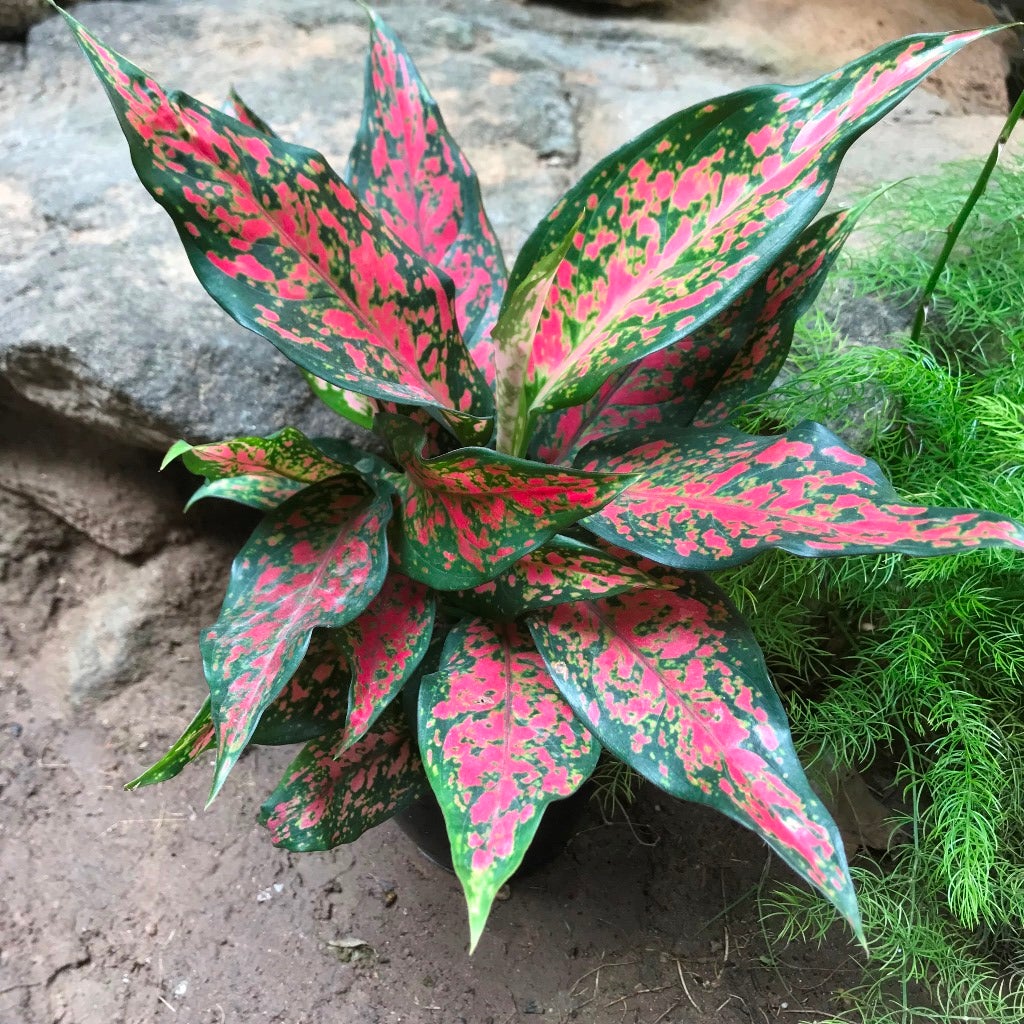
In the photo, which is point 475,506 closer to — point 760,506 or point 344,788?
point 760,506

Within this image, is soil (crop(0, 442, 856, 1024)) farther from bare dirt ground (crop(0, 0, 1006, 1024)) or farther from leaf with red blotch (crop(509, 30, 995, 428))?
leaf with red blotch (crop(509, 30, 995, 428))

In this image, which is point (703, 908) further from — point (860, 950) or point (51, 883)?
point (51, 883)

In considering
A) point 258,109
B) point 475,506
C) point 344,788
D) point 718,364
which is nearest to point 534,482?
point 475,506

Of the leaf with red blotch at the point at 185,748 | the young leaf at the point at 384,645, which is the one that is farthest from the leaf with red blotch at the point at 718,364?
the leaf with red blotch at the point at 185,748

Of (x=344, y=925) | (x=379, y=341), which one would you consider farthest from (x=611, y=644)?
(x=344, y=925)

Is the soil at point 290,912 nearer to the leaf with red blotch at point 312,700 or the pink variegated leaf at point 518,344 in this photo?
the leaf with red blotch at point 312,700

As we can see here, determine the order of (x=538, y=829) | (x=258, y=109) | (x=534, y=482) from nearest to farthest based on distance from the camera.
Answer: (x=534, y=482) < (x=538, y=829) < (x=258, y=109)
